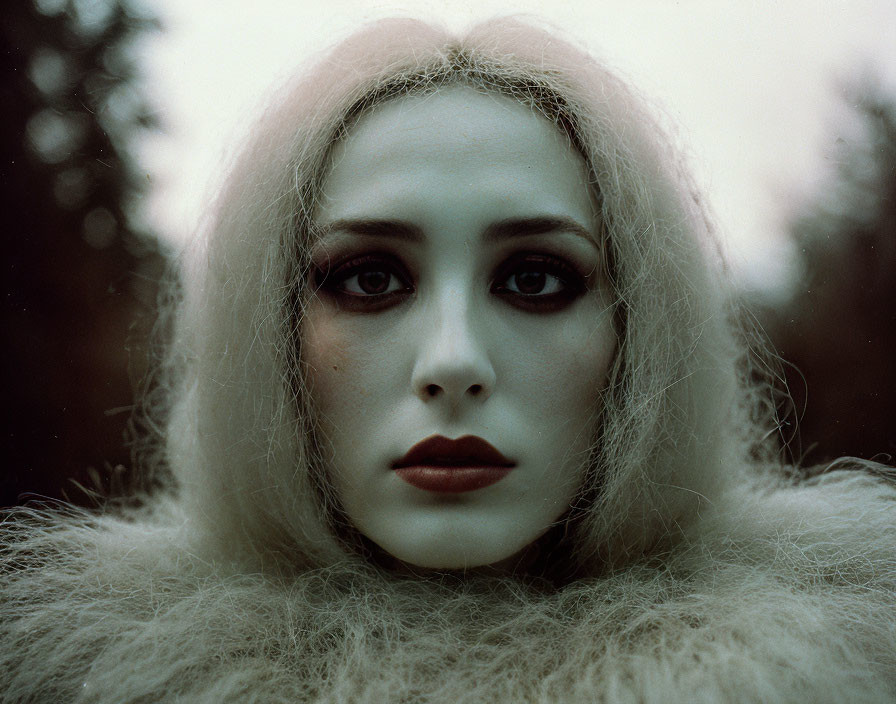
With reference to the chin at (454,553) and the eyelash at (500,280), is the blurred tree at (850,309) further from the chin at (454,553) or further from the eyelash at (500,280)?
the chin at (454,553)

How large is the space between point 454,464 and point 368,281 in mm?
241

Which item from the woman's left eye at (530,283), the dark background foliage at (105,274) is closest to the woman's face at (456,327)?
the woman's left eye at (530,283)

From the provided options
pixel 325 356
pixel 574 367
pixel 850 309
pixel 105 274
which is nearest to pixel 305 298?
pixel 325 356

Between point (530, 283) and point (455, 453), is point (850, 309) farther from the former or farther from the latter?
point (455, 453)

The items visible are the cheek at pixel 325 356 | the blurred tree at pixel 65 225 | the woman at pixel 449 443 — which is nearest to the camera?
the woman at pixel 449 443

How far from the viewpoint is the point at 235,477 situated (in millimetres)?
876

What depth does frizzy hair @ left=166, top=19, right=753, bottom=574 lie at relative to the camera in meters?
0.85

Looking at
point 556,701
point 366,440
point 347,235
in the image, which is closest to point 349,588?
point 366,440

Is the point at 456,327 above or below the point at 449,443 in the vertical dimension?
above

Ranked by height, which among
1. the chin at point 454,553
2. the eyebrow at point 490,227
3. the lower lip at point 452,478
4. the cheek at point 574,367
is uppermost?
the eyebrow at point 490,227

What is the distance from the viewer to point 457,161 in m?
0.79

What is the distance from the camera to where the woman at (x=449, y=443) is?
696 mm

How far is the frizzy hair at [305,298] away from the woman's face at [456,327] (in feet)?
0.11

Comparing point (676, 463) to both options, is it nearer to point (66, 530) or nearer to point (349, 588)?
point (349, 588)
